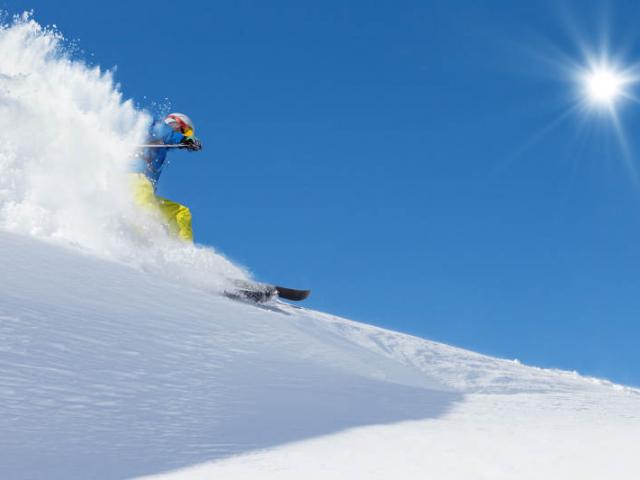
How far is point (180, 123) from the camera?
37.4ft

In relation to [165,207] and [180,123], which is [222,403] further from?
[180,123]

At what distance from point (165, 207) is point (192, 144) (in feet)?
4.74

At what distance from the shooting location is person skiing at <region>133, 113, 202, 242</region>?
Result: 33.2ft

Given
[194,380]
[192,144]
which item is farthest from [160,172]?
[194,380]

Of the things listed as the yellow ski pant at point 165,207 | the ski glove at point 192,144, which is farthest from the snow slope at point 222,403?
the ski glove at point 192,144

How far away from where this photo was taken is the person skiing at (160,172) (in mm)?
10109

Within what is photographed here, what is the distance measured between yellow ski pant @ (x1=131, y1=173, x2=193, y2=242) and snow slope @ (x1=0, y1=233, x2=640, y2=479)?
2496mm

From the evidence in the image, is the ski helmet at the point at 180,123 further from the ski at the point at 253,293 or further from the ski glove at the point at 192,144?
the ski at the point at 253,293

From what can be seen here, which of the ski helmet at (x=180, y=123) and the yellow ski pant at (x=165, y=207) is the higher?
the ski helmet at (x=180, y=123)

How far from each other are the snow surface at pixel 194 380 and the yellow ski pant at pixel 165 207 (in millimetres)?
247

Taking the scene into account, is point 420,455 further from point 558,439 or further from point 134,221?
point 134,221

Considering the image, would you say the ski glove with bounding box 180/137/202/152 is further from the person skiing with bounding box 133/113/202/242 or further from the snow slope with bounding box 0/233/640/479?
the snow slope with bounding box 0/233/640/479

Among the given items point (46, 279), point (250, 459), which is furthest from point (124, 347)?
point (250, 459)

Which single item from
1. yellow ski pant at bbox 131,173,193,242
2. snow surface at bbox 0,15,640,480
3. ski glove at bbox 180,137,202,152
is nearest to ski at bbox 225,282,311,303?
snow surface at bbox 0,15,640,480
